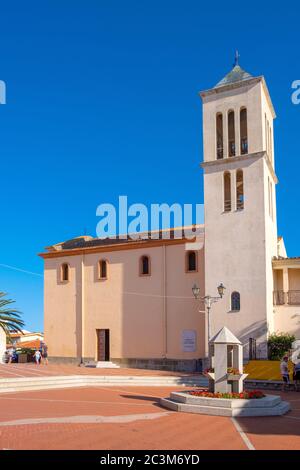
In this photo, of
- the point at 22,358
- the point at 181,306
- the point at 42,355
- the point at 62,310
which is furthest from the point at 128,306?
the point at 22,358

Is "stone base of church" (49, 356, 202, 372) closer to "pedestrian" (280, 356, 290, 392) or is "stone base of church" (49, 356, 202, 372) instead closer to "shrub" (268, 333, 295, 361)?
"shrub" (268, 333, 295, 361)

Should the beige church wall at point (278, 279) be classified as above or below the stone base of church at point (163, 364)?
above

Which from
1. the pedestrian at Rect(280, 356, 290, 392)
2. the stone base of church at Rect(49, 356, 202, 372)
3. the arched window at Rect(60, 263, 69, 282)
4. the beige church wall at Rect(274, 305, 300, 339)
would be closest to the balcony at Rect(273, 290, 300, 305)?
the beige church wall at Rect(274, 305, 300, 339)

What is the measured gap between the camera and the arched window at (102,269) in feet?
110

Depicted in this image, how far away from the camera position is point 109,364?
31531 millimetres

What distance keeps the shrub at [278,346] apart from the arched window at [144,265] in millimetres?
8453

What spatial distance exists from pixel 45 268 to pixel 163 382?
1524 cm

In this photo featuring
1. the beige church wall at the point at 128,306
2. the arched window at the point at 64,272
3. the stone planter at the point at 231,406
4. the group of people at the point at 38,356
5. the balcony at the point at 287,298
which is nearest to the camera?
the stone planter at the point at 231,406

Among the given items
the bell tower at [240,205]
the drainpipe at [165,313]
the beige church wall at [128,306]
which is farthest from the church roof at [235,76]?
Result: the drainpipe at [165,313]

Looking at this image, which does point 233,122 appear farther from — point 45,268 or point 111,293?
point 45,268

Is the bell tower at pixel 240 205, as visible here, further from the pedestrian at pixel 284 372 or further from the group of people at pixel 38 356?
the group of people at pixel 38 356

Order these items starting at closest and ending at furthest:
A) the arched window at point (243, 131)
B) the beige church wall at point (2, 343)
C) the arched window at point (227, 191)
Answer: the arched window at point (227, 191) < the arched window at point (243, 131) < the beige church wall at point (2, 343)

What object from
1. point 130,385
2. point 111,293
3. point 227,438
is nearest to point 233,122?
point 111,293

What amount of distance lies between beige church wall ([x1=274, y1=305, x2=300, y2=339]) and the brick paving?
9.76 meters
